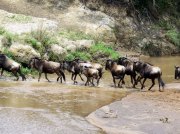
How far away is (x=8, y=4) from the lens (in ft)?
106

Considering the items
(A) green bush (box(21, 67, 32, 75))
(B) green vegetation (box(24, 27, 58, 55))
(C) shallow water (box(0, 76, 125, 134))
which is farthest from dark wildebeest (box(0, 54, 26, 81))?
(B) green vegetation (box(24, 27, 58, 55))

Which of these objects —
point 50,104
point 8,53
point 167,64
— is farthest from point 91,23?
point 50,104

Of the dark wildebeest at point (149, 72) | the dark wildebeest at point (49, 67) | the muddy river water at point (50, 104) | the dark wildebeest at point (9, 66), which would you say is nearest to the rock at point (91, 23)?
the dark wildebeest at point (49, 67)

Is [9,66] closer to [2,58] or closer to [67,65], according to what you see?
[2,58]

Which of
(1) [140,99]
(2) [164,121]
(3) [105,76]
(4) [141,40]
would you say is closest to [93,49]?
(3) [105,76]

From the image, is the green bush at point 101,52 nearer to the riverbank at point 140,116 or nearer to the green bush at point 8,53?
the green bush at point 8,53

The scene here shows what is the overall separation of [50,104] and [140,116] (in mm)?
3198

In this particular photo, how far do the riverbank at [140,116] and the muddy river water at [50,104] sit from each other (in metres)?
0.46

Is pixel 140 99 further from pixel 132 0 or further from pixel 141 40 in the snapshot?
pixel 132 0

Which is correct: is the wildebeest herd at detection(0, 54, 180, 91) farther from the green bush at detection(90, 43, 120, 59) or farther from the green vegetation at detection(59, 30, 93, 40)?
the green vegetation at detection(59, 30, 93, 40)

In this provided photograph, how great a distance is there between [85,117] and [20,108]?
7.01 feet

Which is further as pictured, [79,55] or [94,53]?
[94,53]

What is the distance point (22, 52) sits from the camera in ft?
75.3

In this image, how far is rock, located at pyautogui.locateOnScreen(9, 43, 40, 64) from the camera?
74.9ft
